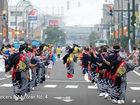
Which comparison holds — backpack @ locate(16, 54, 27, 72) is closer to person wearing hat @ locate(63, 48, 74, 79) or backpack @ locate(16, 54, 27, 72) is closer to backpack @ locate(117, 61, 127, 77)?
backpack @ locate(117, 61, 127, 77)

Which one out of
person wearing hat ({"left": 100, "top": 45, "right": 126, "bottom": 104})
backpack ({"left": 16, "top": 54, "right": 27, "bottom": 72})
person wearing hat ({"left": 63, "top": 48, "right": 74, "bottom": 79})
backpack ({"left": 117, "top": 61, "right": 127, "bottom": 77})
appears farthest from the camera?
person wearing hat ({"left": 63, "top": 48, "right": 74, "bottom": 79})

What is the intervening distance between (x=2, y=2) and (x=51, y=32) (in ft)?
225

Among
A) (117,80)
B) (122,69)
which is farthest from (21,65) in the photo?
(122,69)

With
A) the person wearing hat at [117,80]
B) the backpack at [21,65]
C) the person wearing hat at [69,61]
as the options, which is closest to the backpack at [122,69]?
the person wearing hat at [117,80]

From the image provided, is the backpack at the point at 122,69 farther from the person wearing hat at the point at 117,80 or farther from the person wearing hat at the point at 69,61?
the person wearing hat at the point at 69,61

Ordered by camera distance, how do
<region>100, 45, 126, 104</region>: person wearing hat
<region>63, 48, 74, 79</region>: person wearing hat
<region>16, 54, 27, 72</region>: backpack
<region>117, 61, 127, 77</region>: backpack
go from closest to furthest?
1. <region>117, 61, 127, 77</region>: backpack
2. <region>100, 45, 126, 104</region>: person wearing hat
3. <region>16, 54, 27, 72</region>: backpack
4. <region>63, 48, 74, 79</region>: person wearing hat

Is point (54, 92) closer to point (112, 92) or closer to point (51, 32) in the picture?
point (112, 92)

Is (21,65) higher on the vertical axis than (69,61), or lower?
higher

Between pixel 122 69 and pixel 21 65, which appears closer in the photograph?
pixel 122 69

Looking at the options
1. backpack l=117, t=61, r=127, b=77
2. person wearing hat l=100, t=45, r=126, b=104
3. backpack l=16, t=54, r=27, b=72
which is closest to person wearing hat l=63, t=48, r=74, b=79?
backpack l=16, t=54, r=27, b=72

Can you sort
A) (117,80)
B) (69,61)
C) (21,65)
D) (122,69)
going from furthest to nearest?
(69,61) < (21,65) < (117,80) < (122,69)

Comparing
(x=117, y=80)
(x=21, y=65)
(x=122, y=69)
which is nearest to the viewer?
(x=122, y=69)

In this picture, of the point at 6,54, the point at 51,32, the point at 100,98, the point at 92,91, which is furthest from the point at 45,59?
the point at 51,32

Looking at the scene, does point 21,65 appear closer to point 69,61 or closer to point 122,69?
point 122,69
